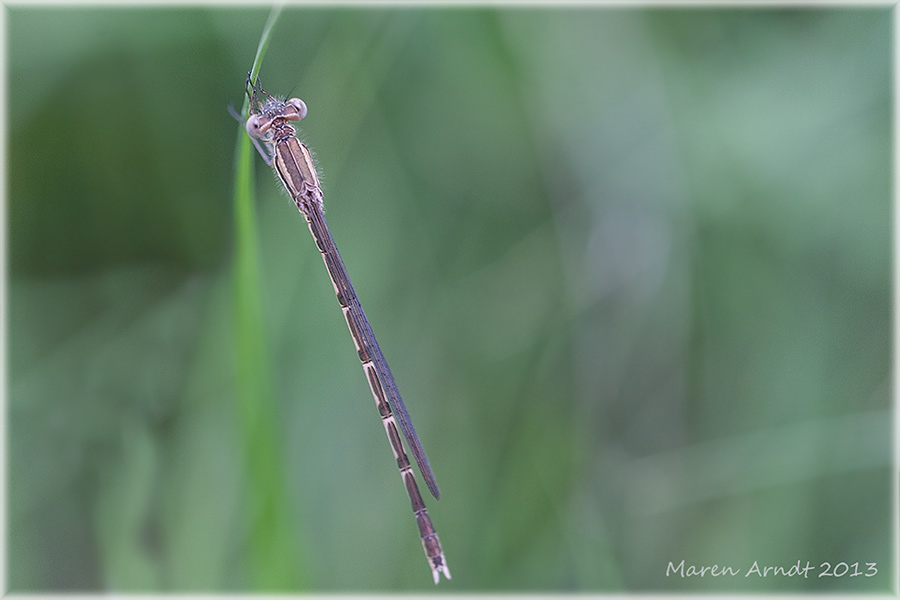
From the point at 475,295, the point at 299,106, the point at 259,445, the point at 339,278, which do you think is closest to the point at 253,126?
the point at 299,106

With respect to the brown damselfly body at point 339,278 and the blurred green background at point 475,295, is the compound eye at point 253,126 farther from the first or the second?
the blurred green background at point 475,295

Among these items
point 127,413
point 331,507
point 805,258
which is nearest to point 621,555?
point 331,507

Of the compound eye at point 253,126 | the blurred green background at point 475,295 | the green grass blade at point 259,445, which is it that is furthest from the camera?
the blurred green background at point 475,295

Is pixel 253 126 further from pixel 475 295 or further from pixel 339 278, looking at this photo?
pixel 475 295

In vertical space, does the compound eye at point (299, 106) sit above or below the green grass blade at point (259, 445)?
above

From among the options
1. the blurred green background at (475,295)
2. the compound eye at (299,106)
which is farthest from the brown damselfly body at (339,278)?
the blurred green background at (475,295)

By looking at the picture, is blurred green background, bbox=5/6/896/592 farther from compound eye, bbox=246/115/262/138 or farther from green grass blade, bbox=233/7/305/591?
compound eye, bbox=246/115/262/138
